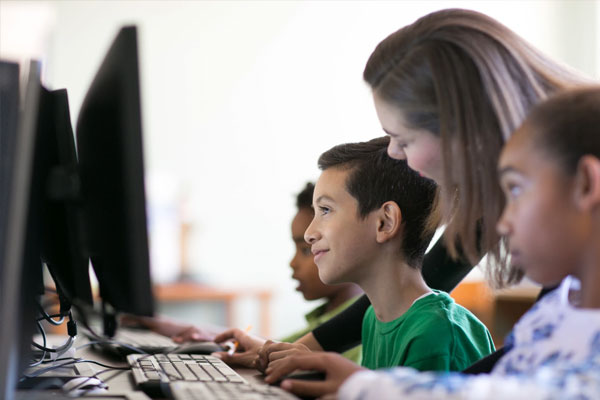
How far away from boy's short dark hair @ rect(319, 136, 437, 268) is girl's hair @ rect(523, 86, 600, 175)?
1.57 ft

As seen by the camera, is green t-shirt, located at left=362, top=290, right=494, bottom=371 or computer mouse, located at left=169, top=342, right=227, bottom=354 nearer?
green t-shirt, located at left=362, top=290, right=494, bottom=371

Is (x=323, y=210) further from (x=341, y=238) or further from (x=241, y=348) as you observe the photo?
(x=241, y=348)

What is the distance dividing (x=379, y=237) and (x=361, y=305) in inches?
10.0

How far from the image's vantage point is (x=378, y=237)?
114 cm

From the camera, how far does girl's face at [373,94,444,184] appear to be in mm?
902

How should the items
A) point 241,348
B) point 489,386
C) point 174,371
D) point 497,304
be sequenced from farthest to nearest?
1. point 497,304
2. point 241,348
3. point 174,371
4. point 489,386

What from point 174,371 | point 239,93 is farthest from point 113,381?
point 239,93

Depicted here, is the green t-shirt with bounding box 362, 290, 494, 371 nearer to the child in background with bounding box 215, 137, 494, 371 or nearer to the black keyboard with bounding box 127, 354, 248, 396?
the child in background with bounding box 215, 137, 494, 371

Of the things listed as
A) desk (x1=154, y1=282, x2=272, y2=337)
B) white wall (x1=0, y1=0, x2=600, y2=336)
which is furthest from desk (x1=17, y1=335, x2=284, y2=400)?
white wall (x1=0, y1=0, x2=600, y2=336)

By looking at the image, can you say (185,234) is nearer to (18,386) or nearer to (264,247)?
(264,247)

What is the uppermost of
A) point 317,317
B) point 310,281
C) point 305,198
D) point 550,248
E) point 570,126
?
point 570,126

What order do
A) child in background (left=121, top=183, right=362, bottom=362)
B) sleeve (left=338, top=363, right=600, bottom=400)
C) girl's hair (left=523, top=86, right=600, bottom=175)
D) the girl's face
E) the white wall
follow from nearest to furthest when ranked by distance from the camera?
1. sleeve (left=338, top=363, right=600, bottom=400)
2. girl's hair (left=523, top=86, right=600, bottom=175)
3. the girl's face
4. child in background (left=121, top=183, right=362, bottom=362)
5. the white wall

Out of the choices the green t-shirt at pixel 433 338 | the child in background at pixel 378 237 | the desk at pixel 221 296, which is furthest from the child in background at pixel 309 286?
the desk at pixel 221 296

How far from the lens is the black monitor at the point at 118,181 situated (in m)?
0.70
